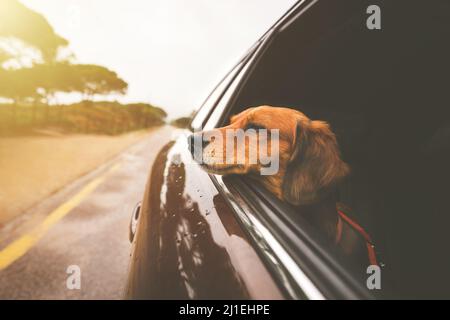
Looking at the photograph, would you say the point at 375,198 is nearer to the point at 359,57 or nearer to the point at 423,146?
the point at 423,146

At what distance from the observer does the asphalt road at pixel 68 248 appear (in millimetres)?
2678

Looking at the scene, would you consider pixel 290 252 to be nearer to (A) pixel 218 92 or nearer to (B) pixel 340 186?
(B) pixel 340 186

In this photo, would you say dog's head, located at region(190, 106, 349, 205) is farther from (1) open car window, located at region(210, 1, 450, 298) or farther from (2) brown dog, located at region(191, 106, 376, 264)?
(1) open car window, located at region(210, 1, 450, 298)

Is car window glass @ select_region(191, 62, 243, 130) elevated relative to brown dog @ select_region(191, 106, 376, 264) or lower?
elevated

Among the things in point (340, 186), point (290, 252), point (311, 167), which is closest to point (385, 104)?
point (340, 186)

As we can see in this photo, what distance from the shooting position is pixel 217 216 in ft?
4.14

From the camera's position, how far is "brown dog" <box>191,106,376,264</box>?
69.6 inches

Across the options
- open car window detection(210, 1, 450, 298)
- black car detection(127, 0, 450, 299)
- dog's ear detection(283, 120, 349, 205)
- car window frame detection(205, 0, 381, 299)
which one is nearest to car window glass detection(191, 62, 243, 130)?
black car detection(127, 0, 450, 299)

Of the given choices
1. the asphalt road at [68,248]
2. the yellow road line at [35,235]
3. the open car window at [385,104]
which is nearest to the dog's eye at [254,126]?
the open car window at [385,104]

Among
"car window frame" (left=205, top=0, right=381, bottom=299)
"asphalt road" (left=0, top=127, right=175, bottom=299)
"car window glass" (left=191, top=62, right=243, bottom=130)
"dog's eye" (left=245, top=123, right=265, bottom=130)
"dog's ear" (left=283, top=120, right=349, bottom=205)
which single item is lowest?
"asphalt road" (left=0, top=127, right=175, bottom=299)

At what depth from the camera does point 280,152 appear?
204cm

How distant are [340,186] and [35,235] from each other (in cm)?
351

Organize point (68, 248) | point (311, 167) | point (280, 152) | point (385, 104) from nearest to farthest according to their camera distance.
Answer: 1. point (311, 167)
2. point (280, 152)
3. point (385, 104)
4. point (68, 248)

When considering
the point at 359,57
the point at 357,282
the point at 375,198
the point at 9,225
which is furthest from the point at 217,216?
the point at 9,225
